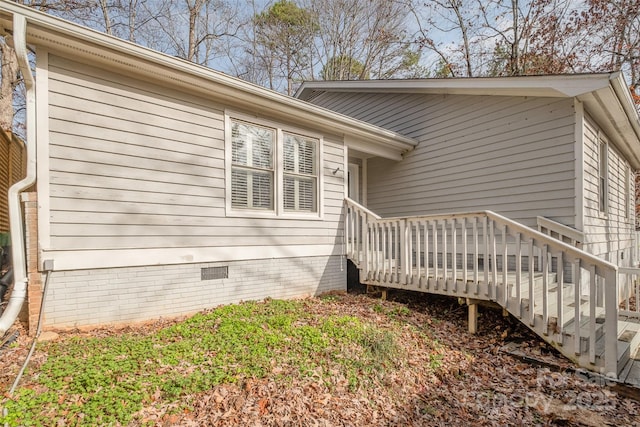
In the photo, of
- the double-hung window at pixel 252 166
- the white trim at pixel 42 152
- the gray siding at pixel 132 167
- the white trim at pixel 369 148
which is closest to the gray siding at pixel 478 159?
the white trim at pixel 369 148

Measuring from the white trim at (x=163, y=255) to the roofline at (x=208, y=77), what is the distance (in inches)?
88.8

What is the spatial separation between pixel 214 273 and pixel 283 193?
1.75m

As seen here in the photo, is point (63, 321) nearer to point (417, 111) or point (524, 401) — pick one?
point (524, 401)

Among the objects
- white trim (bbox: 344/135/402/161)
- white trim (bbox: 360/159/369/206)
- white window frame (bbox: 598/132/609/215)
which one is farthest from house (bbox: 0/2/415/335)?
white window frame (bbox: 598/132/609/215)

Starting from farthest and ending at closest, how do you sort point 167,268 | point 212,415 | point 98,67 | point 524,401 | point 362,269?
point 362,269 < point 167,268 < point 98,67 < point 524,401 < point 212,415

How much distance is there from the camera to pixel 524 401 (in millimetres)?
3027

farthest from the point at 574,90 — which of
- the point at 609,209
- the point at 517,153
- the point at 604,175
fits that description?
the point at 609,209

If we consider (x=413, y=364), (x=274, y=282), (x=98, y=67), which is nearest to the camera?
(x=413, y=364)

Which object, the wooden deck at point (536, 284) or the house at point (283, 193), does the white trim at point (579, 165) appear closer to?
the house at point (283, 193)

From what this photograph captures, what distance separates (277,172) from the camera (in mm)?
5453

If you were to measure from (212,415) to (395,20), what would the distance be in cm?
1678

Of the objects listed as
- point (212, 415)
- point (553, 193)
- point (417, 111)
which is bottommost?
point (212, 415)

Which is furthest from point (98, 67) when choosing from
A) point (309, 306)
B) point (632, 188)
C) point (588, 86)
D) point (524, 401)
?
point (632, 188)

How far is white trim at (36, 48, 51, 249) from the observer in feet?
11.3
